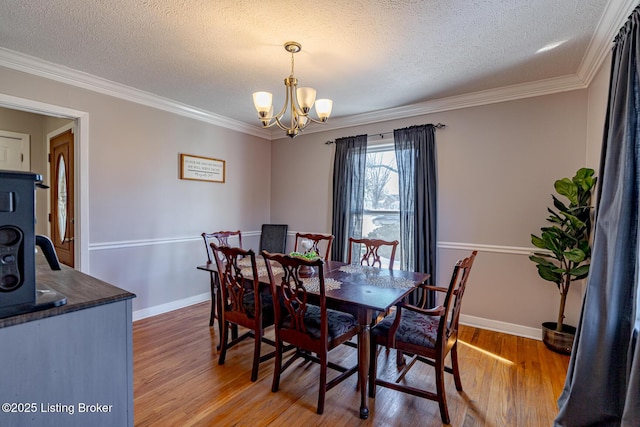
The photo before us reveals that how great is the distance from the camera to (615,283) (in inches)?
65.4

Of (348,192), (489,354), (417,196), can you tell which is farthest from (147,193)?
(489,354)

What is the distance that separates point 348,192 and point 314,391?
2.51 meters

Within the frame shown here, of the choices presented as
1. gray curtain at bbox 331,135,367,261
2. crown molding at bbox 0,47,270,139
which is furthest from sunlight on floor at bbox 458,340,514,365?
crown molding at bbox 0,47,270,139

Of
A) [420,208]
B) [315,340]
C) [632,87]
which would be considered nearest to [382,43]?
[632,87]

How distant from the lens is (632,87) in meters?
1.65

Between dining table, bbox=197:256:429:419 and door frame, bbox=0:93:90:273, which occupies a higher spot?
door frame, bbox=0:93:90:273

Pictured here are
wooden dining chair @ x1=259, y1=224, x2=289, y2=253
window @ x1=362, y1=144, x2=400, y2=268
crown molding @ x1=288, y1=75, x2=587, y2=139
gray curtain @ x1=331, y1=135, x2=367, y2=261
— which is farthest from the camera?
wooden dining chair @ x1=259, y1=224, x2=289, y2=253

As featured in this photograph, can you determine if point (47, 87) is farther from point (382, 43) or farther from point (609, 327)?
point (609, 327)

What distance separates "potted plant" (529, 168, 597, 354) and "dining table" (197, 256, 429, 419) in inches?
46.3

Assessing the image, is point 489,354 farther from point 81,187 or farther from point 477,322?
point 81,187

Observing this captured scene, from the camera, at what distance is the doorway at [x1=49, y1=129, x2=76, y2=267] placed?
331 cm

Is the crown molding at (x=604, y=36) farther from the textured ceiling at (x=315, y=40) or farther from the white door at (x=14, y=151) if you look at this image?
the white door at (x=14, y=151)

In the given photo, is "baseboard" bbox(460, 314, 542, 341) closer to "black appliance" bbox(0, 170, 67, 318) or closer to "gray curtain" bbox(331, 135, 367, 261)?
"gray curtain" bbox(331, 135, 367, 261)

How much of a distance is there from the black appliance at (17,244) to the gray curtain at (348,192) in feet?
11.1
